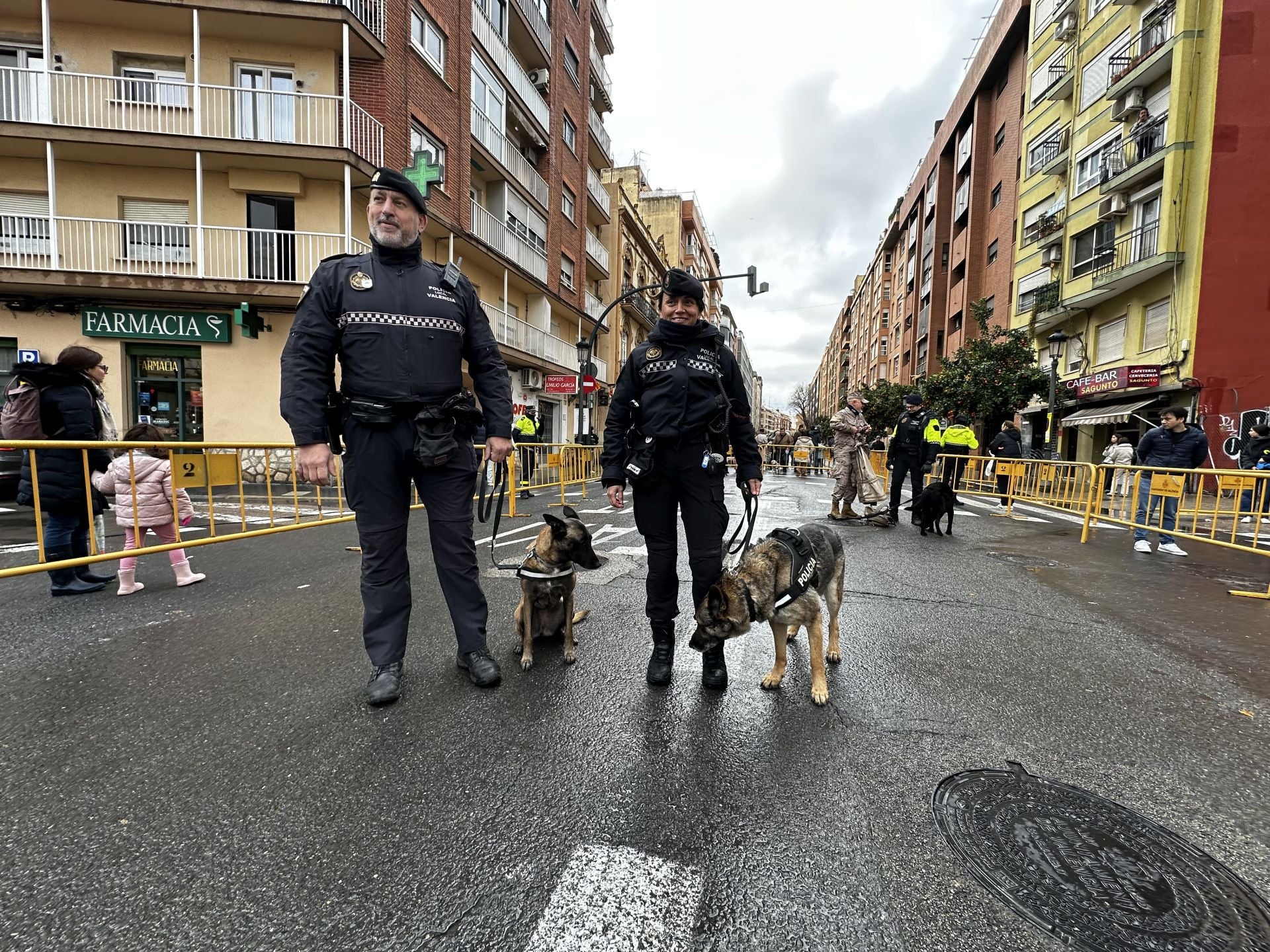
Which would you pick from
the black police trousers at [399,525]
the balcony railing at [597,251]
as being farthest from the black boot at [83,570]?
the balcony railing at [597,251]

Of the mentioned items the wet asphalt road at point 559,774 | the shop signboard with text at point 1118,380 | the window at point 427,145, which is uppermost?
the window at point 427,145

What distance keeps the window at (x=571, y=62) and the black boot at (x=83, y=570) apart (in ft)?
94.0

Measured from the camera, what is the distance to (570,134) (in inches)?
1090

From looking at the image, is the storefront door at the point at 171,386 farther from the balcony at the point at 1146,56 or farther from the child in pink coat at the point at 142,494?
the balcony at the point at 1146,56

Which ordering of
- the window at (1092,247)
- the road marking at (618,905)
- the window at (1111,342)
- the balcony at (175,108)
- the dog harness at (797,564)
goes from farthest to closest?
the window at (1092,247)
the window at (1111,342)
the balcony at (175,108)
the dog harness at (797,564)
the road marking at (618,905)

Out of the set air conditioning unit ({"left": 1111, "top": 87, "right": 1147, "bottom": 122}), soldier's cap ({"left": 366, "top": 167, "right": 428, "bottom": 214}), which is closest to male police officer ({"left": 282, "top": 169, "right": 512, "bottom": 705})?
soldier's cap ({"left": 366, "top": 167, "right": 428, "bottom": 214})

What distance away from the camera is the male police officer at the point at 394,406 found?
2.71 metres

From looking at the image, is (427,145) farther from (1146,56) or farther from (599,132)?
(1146,56)

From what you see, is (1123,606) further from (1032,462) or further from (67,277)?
(67,277)

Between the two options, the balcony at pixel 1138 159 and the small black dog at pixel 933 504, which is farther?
the balcony at pixel 1138 159

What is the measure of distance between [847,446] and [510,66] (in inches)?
819

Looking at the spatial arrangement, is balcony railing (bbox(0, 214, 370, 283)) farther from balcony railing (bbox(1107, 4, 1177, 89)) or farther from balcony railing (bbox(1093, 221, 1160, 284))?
balcony railing (bbox(1107, 4, 1177, 89))

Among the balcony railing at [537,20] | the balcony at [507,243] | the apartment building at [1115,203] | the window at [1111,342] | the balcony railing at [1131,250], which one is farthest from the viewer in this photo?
the balcony railing at [537,20]

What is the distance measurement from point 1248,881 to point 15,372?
23.3 ft
